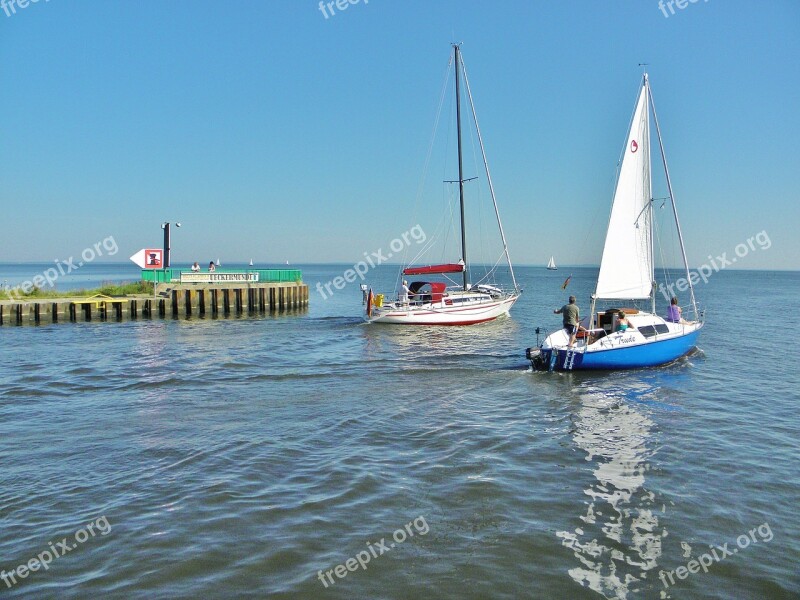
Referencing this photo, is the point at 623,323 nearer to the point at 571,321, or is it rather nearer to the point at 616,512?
the point at 571,321

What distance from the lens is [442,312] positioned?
1334 inches

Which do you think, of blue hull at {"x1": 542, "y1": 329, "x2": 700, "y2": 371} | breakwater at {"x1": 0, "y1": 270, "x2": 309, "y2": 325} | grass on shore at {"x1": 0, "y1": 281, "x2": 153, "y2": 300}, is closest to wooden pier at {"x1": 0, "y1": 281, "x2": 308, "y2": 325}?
breakwater at {"x1": 0, "y1": 270, "x2": 309, "y2": 325}

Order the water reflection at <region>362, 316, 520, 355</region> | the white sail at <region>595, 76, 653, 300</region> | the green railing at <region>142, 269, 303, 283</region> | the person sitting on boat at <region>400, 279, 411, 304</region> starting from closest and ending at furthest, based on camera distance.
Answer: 1. the white sail at <region>595, 76, 653, 300</region>
2. the water reflection at <region>362, 316, 520, 355</region>
3. the person sitting on boat at <region>400, 279, 411, 304</region>
4. the green railing at <region>142, 269, 303, 283</region>

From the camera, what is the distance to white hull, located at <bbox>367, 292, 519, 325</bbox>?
33312 mm

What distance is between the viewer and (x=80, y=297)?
37906 millimetres

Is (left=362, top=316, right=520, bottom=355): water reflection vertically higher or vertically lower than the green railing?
lower

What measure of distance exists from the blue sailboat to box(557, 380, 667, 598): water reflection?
18.7ft

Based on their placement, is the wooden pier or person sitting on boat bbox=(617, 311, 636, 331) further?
the wooden pier

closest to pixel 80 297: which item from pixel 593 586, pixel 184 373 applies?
pixel 184 373

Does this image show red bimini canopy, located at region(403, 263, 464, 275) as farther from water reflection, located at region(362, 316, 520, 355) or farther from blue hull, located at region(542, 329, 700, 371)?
blue hull, located at region(542, 329, 700, 371)

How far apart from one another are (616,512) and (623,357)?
11.9m

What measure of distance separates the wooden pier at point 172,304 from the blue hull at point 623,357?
27.8 m

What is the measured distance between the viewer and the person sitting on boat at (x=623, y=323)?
1995 centimetres

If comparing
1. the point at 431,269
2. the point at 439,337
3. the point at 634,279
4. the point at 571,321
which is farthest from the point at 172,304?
the point at 634,279
